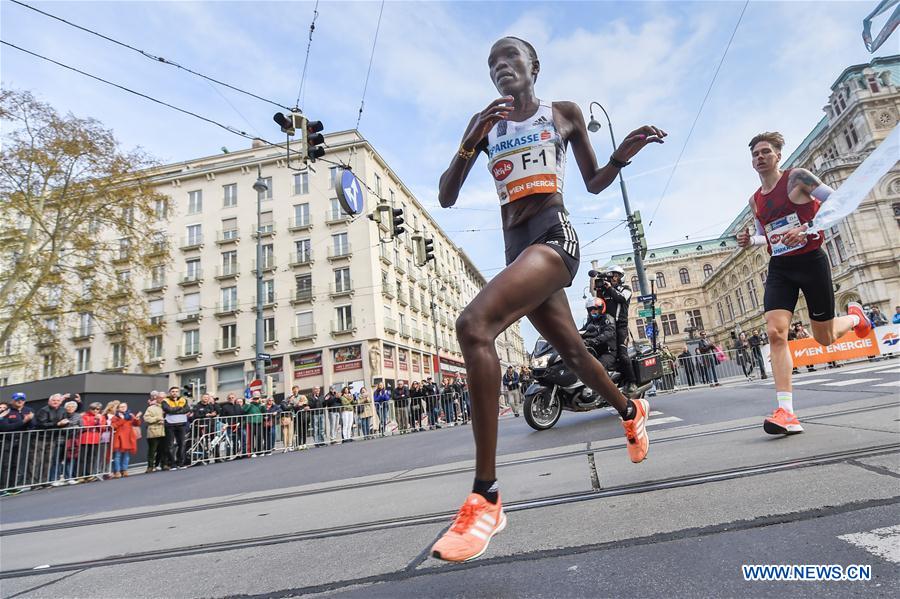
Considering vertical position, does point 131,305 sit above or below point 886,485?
above

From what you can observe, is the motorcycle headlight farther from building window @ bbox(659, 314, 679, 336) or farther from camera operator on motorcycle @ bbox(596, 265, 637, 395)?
building window @ bbox(659, 314, 679, 336)

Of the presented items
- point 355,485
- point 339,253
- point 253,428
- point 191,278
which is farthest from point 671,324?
point 355,485

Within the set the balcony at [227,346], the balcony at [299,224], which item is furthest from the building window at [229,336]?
the balcony at [299,224]

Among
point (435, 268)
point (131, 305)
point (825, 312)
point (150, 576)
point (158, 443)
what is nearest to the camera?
point (150, 576)

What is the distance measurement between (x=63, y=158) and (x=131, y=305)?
6.05m

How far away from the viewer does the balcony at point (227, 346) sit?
1379 inches

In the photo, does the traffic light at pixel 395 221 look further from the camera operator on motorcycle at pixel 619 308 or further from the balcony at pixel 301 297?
the balcony at pixel 301 297

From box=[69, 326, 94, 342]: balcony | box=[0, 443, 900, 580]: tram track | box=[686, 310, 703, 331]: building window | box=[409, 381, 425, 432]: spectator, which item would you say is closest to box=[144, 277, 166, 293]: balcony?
box=[69, 326, 94, 342]: balcony

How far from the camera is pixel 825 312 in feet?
11.7

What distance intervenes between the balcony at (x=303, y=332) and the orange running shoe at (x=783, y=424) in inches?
1318

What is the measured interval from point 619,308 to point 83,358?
1709 inches

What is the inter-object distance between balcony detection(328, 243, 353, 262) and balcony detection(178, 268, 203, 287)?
1023 centimetres

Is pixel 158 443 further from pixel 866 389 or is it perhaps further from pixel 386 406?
Answer: pixel 866 389

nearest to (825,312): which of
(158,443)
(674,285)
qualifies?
(158,443)
